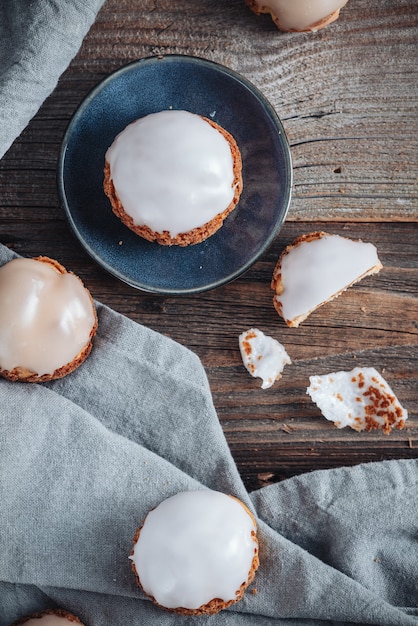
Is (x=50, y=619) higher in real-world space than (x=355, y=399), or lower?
lower

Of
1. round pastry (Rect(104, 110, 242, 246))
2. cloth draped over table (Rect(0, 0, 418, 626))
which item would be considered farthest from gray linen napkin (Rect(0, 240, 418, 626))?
round pastry (Rect(104, 110, 242, 246))

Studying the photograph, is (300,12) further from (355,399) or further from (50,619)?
(50,619)

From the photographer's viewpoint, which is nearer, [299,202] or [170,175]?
[170,175]

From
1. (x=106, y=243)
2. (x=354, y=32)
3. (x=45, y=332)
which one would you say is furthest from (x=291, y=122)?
(x=45, y=332)

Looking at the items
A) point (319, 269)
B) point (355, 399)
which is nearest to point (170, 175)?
point (319, 269)

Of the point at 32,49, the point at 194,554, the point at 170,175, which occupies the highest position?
the point at 32,49

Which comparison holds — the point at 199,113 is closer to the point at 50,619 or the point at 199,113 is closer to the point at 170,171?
the point at 170,171

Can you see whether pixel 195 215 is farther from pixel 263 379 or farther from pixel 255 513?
pixel 255 513

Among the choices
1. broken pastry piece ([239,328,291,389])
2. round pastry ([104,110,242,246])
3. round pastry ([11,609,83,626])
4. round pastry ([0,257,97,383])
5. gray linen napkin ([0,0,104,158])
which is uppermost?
gray linen napkin ([0,0,104,158])

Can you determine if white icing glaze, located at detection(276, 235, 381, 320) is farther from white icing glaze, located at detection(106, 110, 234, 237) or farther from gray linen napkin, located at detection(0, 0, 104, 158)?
gray linen napkin, located at detection(0, 0, 104, 158)
